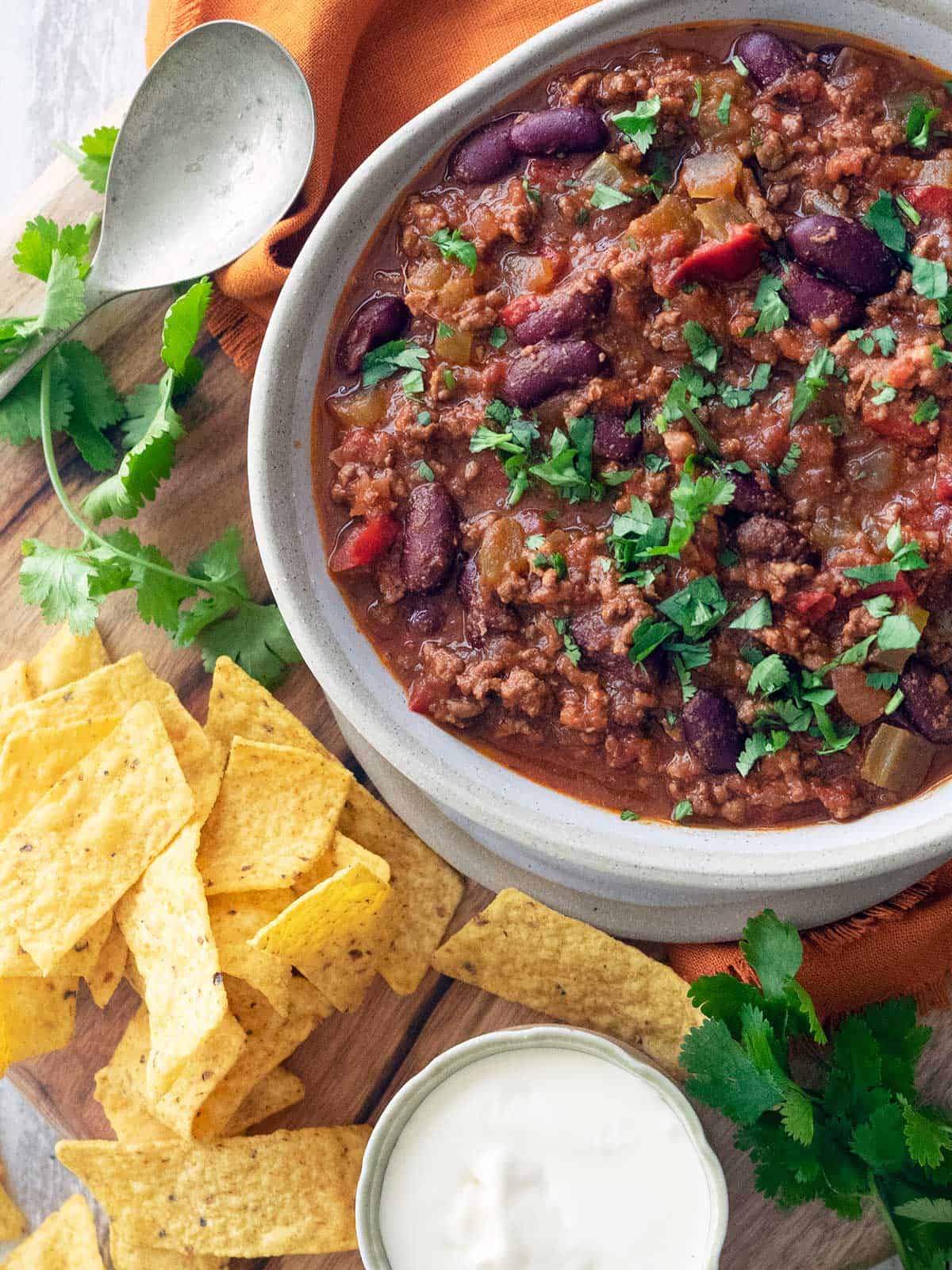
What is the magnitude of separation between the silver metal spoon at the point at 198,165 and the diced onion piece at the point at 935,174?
187 centimetres

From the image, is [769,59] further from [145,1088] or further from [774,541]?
[145,1088]

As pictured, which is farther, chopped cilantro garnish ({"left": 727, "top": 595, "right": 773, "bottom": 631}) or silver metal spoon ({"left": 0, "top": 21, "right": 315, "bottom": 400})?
silver metal spoon ({"left": 0, "top": 21, "right": 315, "bottom": 400})

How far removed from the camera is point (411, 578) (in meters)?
3.58

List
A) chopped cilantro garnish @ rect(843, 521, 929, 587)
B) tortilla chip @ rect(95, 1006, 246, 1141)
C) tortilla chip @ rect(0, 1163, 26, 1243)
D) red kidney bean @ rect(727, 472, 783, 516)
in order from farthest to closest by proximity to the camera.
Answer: tortilla chip @ rect(0, 1163, 26, 1243)
tortilla chip @ rect(95, 1006, 246, 1141)
red kidney bean @ rect(727, 472, 783, 516)
chopped cilantro garnish @ rect(843, 521, 929, 587)

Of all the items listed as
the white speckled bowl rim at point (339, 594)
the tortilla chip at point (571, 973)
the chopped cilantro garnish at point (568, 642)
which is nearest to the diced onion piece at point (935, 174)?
the white speckled bowl rim at point (339, 594)

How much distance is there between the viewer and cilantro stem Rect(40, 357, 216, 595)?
12.8 feet

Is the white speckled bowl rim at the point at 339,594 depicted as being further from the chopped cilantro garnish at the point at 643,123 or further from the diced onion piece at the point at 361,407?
the chopped cilantro garnish at the point at 643,123

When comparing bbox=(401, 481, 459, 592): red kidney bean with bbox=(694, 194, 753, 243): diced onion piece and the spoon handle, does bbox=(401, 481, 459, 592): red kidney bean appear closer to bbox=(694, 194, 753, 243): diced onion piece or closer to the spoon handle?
bbox=(694, 194, 753, 243): diced onion piece

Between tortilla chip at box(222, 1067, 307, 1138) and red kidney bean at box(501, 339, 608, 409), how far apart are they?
2.31 metres

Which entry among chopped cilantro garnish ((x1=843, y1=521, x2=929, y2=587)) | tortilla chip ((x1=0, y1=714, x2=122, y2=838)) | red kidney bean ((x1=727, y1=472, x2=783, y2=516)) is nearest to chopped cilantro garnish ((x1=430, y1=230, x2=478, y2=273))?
red kidney bean ((x1=727, y1=472, x2=783, y2=516))

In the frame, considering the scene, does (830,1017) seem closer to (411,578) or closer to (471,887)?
(471,887)

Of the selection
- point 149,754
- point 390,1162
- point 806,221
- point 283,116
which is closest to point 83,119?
point 283,116

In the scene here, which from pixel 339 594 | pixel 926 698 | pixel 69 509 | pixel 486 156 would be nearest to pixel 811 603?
pixel 926 698

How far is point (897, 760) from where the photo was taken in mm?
3514
